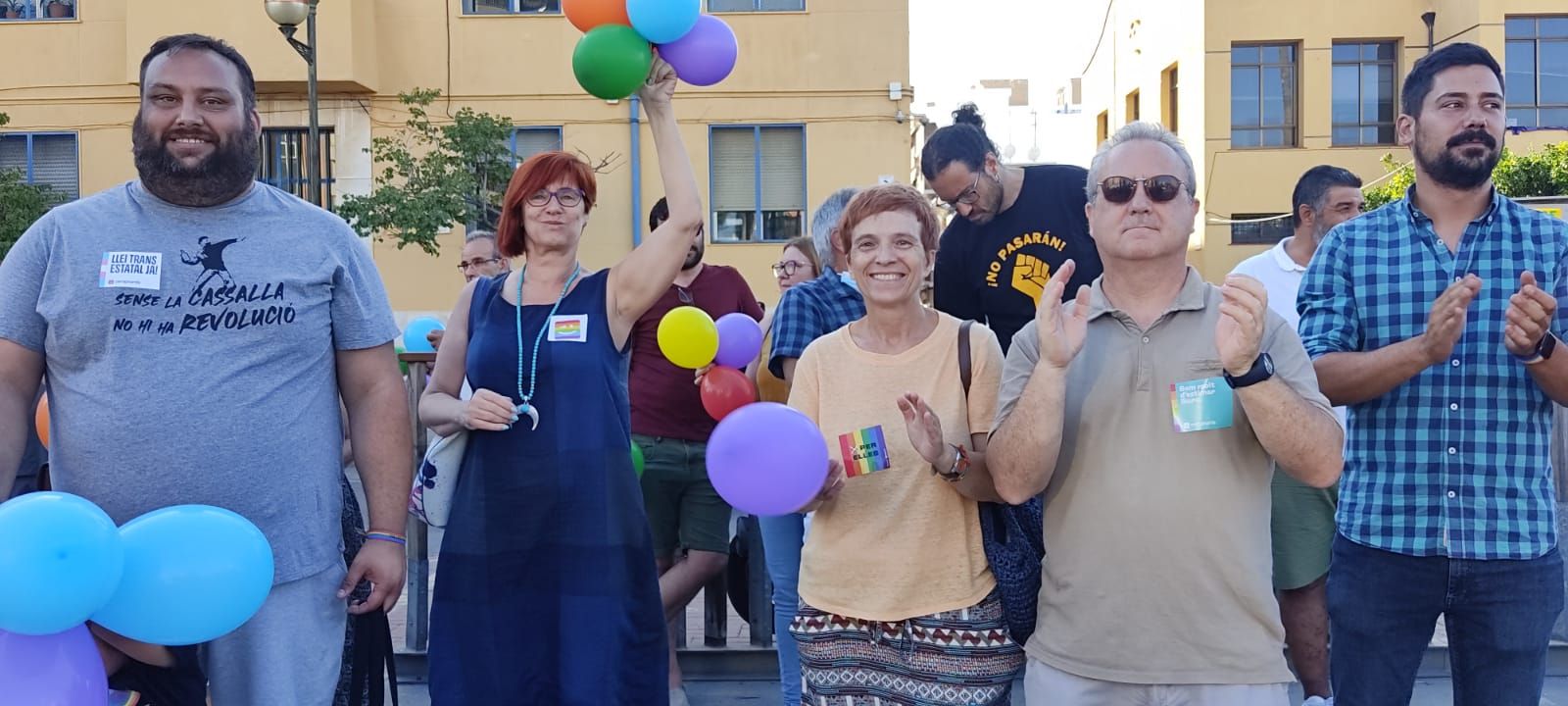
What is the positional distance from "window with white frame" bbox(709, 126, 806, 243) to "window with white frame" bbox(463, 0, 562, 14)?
290cm

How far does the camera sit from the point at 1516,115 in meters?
22.0

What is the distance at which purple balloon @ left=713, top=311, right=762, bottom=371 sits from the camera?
14.6 feet

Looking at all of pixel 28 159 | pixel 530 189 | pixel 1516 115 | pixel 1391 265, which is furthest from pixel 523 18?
pixel 1516 115

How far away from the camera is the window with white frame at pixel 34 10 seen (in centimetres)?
1688

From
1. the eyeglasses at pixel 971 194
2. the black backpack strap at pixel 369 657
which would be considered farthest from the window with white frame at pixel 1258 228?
the black backpack strap at pixel 369 657

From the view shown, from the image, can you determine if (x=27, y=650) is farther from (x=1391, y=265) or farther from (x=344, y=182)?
(x=344, y=182)

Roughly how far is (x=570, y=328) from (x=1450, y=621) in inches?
93.7

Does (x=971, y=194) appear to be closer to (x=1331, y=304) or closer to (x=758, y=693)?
(x=1331, y=304)

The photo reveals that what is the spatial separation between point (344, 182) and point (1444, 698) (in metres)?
15.4

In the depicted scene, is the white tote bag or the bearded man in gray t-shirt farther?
the white tote bag

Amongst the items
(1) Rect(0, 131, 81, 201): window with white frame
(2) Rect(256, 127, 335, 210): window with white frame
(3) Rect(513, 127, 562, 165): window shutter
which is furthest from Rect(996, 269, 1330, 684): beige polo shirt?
(1) Rect(0, 131, 81, 201): window with white frame

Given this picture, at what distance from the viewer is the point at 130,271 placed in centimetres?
258

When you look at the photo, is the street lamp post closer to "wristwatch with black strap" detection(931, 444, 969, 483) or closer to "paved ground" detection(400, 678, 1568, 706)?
"paved ground" detection(400, 678, 1568, 706)

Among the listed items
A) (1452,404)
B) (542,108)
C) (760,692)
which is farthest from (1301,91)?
(1452,404)
